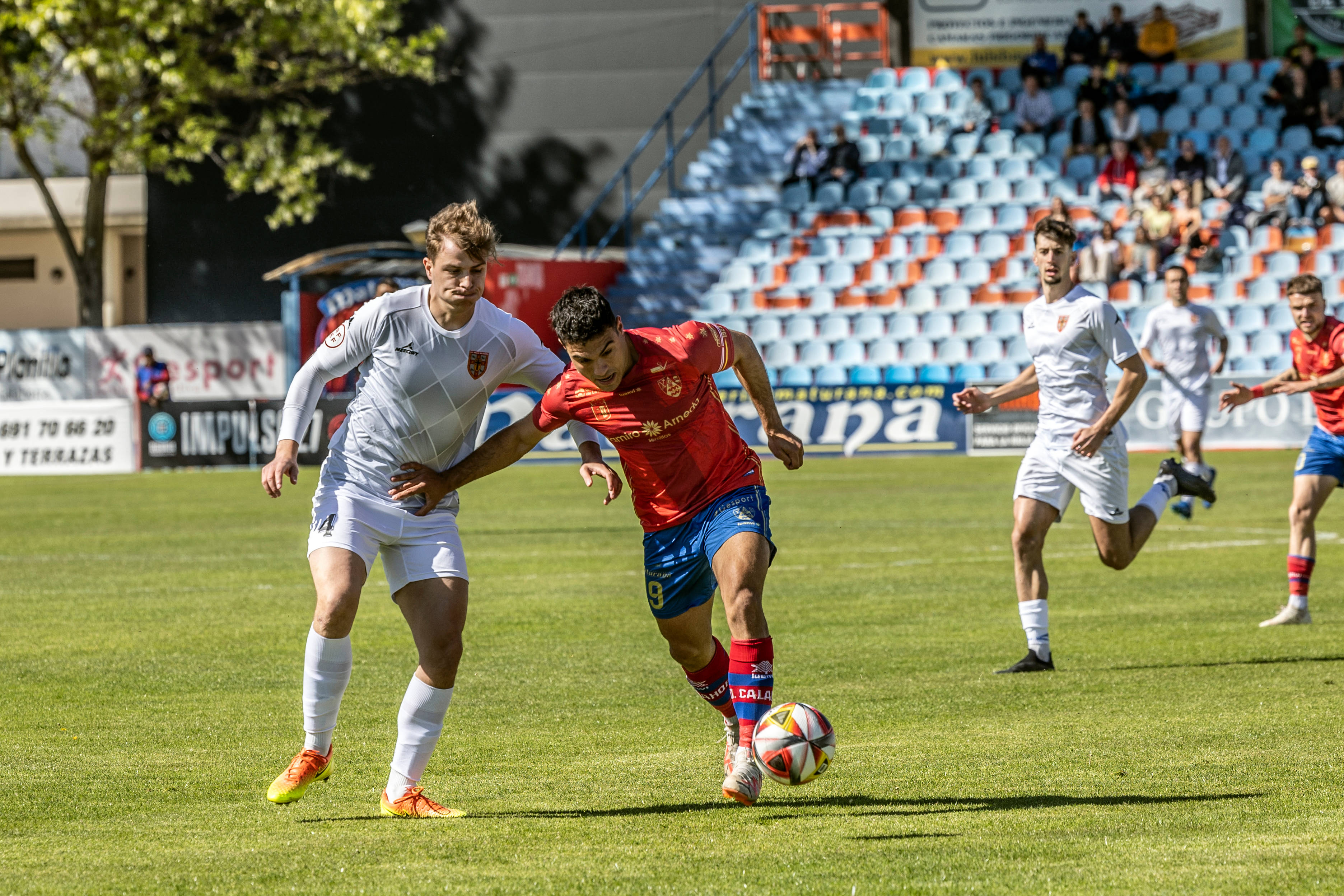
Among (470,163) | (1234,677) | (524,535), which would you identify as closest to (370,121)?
(470,163)

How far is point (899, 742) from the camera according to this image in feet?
24.0

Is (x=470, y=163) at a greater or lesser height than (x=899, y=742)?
greater

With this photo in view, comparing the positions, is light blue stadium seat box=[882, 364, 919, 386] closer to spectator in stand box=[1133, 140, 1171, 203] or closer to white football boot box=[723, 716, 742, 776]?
spectator in stand box=[1133, 140, 1171, 203]

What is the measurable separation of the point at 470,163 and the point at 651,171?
14.0 ft

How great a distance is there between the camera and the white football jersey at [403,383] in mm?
6207

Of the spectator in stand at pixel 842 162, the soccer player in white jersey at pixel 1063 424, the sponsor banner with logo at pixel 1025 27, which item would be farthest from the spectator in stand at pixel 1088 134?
the soccer player in white jersey at pixel 1063 424

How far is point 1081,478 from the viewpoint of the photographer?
9.38 metres

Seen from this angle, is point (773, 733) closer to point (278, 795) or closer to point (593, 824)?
point (593, 824)

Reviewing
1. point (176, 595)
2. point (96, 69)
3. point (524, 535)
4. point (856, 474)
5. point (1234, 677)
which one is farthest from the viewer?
point (96, 69)

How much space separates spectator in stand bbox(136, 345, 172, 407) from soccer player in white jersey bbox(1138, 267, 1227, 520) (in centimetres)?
2154

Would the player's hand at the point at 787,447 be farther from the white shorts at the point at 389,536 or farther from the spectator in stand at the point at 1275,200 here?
the spectator in stand at the point at 1275,200

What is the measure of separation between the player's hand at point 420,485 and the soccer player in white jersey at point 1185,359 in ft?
43.3

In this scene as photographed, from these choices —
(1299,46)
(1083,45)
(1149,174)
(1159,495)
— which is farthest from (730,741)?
(1299,46)

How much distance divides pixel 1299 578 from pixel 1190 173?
73.0 feet
